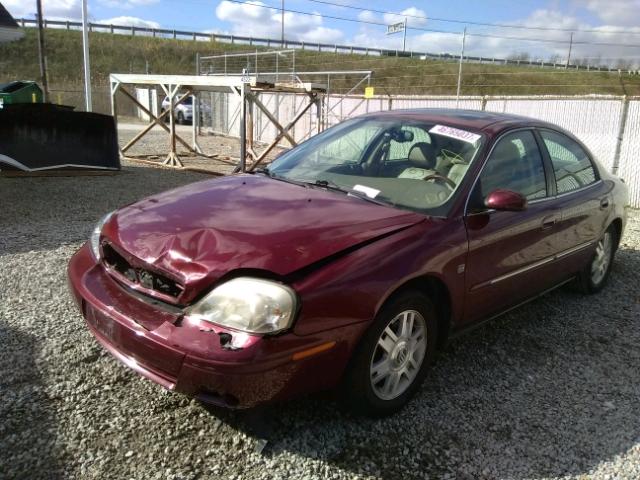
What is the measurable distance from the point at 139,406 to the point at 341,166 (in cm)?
199

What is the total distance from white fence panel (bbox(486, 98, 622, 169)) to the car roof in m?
6.46

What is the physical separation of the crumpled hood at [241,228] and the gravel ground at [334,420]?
0.78 metres

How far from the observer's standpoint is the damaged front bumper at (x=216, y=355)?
2291 millimetres

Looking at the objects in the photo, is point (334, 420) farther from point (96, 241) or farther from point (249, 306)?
point (96, 241)

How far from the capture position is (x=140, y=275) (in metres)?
2.66

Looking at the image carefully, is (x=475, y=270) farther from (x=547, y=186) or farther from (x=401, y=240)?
(x=547, y=186)

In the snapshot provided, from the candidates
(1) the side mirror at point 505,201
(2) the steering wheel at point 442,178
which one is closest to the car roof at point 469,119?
(2) the steering wheel at point 442,178

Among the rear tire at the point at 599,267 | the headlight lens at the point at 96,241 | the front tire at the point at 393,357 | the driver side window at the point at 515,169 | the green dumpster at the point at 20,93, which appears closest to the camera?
the front tire at the point at 393,357

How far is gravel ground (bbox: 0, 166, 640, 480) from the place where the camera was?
2.55 m

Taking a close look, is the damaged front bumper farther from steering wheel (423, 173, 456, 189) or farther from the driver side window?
the driver side window

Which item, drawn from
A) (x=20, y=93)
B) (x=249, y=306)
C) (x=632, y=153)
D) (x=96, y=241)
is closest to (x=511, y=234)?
(x=249, y=306)

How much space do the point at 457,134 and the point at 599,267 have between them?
2.42 metres

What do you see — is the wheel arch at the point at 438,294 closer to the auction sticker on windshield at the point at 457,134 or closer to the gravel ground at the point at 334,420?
the gravel ground at the point at 334,420

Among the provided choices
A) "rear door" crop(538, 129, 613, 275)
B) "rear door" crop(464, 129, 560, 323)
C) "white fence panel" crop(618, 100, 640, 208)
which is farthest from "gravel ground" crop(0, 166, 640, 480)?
"white fence panel" crop(618, 100, 640, 208)
